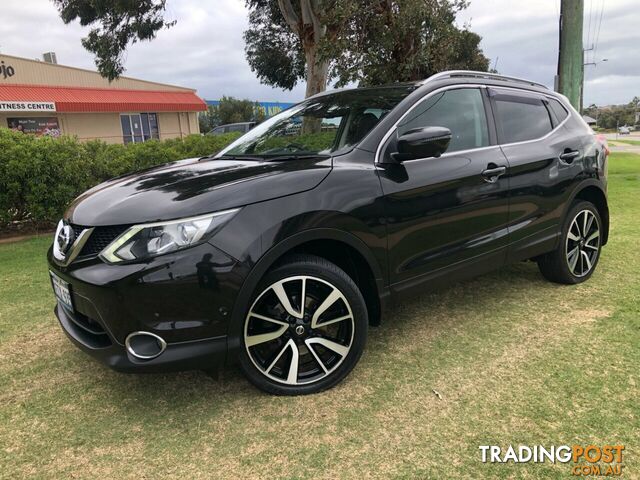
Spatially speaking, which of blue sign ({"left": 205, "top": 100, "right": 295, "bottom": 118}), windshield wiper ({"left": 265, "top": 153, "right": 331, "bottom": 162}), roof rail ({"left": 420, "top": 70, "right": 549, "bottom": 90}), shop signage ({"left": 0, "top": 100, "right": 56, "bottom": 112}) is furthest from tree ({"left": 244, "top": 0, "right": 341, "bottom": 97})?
blue sign ({"left": 205, "top": 100, "right": 295, "bottom": 118})

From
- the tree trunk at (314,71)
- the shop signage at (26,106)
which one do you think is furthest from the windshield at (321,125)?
the shop signage at (26,106)

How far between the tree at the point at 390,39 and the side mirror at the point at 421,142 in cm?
676

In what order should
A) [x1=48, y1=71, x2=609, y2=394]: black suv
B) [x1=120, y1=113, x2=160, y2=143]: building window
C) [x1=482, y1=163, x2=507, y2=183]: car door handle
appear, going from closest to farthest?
[x1=48, y1=71, x2=609, y2=394]: black suv < [x1=482, y1=163, x2=507, y2=183]: car door handle < [x1=120, y1=113, x2=160, y2=143]: building window

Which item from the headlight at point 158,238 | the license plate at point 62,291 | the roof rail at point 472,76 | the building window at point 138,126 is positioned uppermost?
the building window at point 138,126

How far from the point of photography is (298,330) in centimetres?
269

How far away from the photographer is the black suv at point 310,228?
2385mm

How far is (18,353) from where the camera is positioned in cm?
345

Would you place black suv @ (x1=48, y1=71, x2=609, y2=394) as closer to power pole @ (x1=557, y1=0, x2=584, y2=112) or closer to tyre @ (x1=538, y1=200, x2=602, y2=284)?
tyre @ (x1=538, y1=200, x2=602, y2=284)

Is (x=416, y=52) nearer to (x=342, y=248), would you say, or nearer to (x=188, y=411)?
Result: (x=342, y=248)

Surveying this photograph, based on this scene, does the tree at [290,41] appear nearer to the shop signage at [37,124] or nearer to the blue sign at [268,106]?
the shop signage at [37,124]

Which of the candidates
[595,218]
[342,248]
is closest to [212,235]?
[342,248]

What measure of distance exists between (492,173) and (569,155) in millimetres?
1049

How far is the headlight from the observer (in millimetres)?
2352

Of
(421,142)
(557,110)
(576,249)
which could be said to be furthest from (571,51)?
(421,142)
